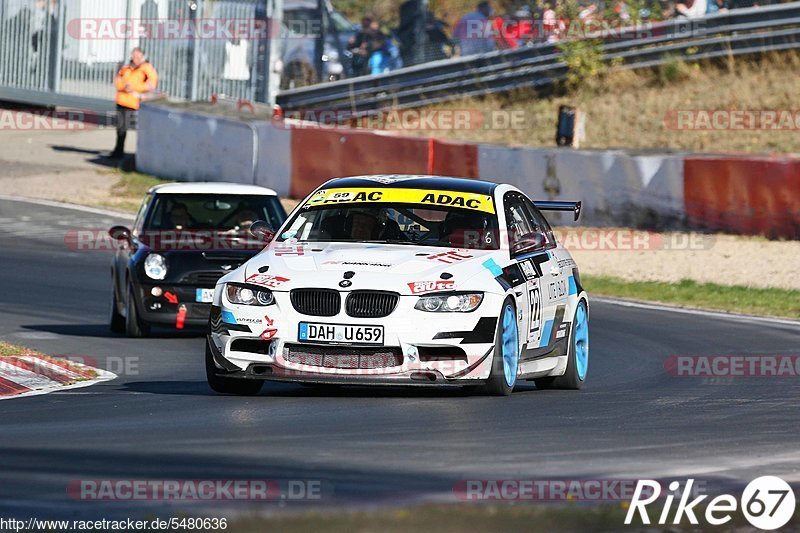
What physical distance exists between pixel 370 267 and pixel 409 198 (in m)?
1.17

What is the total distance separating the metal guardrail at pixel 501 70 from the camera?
102ft

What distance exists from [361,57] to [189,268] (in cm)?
1902

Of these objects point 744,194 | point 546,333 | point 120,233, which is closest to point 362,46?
point 744,194

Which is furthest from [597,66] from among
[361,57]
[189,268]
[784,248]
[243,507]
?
[243,507]

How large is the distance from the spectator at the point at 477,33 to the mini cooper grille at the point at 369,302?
23378 mm

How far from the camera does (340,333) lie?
936 centimetres

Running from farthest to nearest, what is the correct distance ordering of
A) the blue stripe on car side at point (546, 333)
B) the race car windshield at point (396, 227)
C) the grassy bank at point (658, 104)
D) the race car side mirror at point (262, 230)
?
the grassy bank at point (658, 104), the race car side mirror at point (262, 230), the blue stripe on car side at point (546, 333), the race car windshield at point (396, 227)

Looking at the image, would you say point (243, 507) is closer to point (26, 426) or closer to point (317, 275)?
point (26, 426)

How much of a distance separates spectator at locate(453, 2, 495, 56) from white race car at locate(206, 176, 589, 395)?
2195cm

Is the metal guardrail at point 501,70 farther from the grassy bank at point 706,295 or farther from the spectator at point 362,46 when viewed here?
the grassy bank at point 706,295

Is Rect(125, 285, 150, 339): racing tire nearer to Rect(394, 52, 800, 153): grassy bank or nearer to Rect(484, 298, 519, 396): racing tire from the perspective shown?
Rect(484, 298, 519, 396): racing tire

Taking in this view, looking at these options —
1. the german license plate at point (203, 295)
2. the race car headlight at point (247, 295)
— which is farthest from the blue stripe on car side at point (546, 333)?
the german license plate at point (203, 295)

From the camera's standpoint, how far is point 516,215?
36.4ft

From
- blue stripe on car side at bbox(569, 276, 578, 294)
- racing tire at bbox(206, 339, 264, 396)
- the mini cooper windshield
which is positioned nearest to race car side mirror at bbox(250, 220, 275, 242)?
the mini cooper windshield
